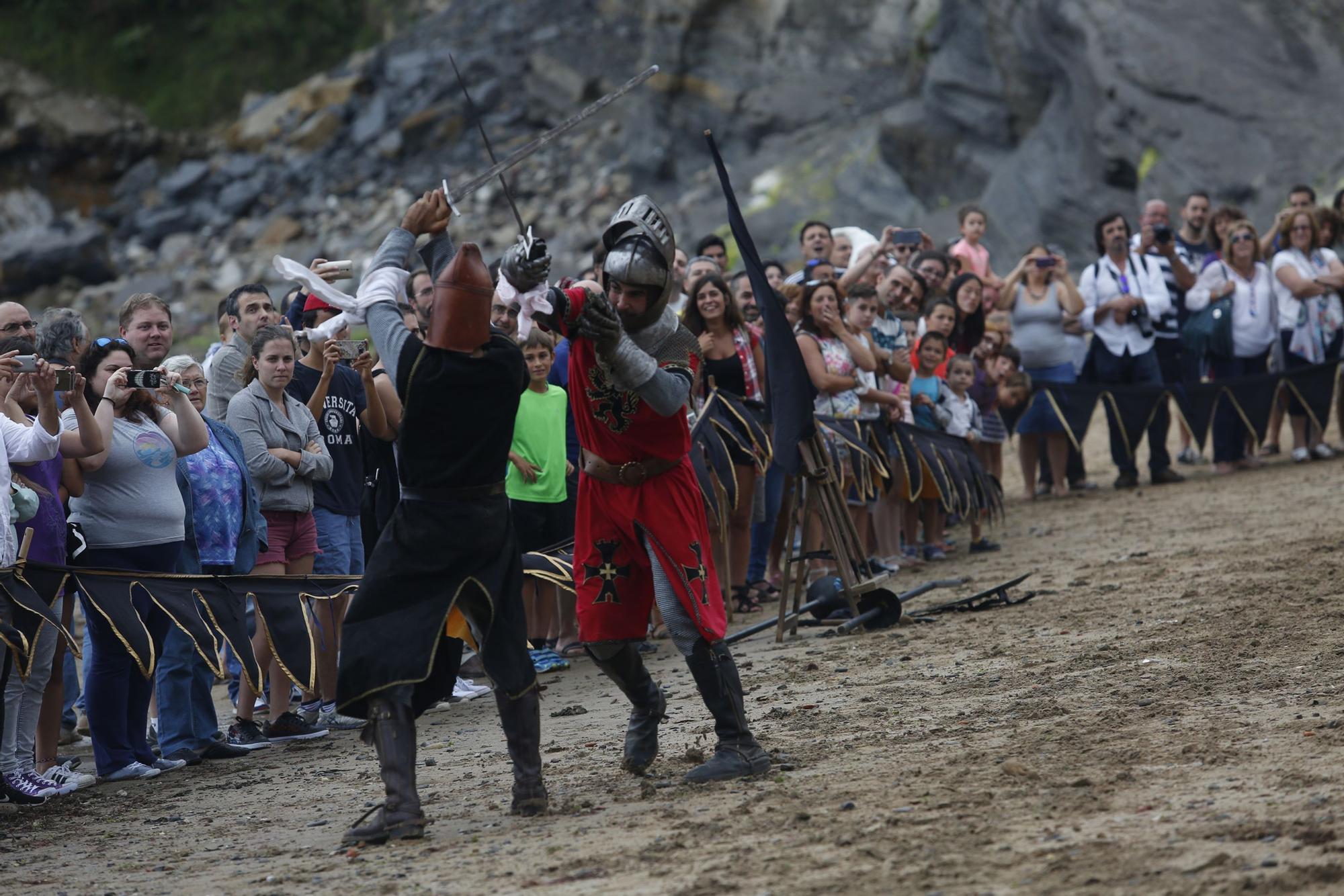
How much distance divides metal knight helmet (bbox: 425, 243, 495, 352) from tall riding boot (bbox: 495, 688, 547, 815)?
115cm

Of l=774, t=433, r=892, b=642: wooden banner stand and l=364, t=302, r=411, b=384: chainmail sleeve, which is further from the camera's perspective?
l=774, t=433, r=892, b=642: wooden banner stand

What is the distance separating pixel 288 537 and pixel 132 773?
4.33ft

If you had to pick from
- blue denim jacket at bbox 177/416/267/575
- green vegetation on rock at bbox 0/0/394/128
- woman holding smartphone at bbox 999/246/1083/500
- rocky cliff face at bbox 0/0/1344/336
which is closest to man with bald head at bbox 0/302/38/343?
blue denim jacket at bbox 177/416/267/575

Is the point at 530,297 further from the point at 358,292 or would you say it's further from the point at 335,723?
the point at 335,723

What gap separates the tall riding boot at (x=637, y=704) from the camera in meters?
5.58

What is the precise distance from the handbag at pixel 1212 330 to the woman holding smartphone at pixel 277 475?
8.52 meters

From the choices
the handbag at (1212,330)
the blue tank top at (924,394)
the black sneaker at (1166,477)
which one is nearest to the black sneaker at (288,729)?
the blue tank top at (924,394)

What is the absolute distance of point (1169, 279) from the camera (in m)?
13.2

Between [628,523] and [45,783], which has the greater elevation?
[628,523]

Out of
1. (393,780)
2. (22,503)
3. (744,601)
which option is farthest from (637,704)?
(744,601)

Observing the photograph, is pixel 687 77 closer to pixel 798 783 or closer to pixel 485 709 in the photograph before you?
pixel 485 709

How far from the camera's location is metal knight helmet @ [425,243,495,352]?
504cm

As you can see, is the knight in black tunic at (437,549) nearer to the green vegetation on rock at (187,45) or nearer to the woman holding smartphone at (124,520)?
the woman holding smartphone at (124,520)

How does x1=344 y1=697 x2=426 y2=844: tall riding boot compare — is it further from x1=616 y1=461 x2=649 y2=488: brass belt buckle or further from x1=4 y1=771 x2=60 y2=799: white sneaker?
x1=4 y1=771 x2=60 y2=799: white sneaker
